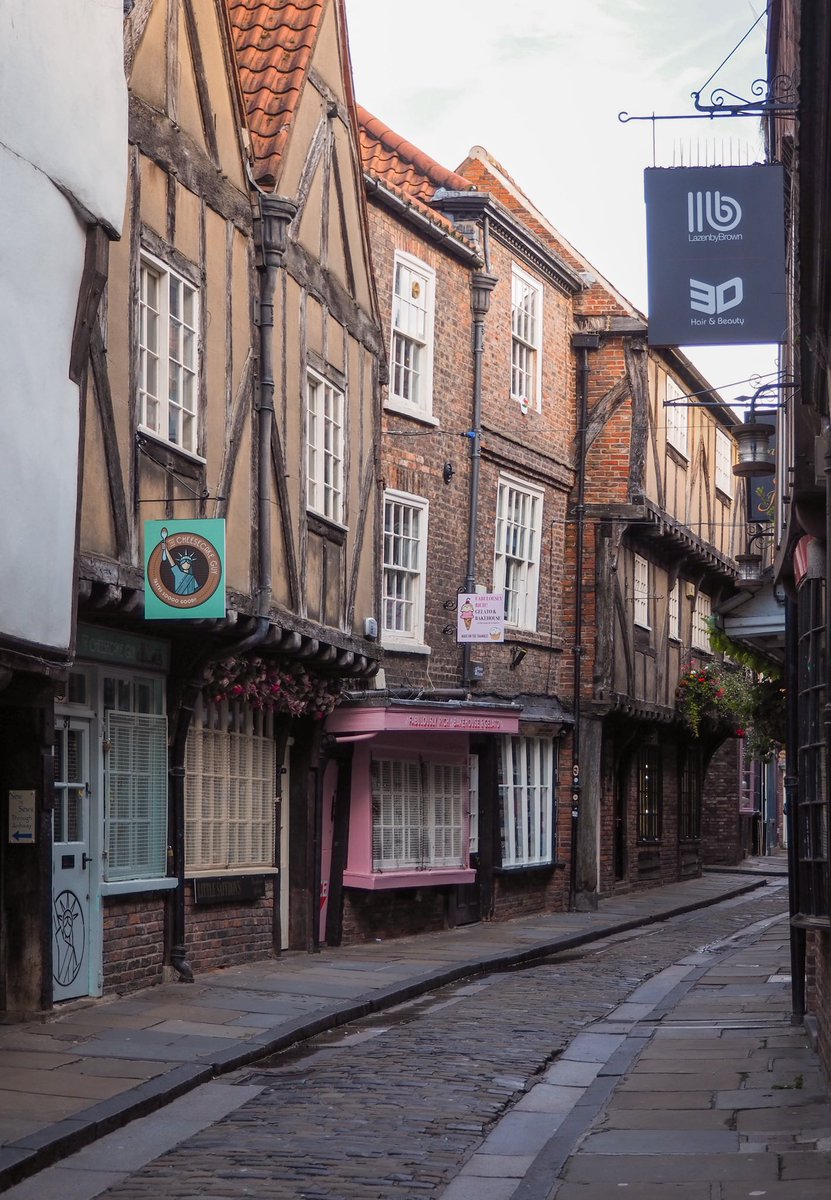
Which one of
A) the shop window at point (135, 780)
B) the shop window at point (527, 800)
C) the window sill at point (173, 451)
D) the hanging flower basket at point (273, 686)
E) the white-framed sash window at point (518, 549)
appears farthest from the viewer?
the shop window at point (527, 800)

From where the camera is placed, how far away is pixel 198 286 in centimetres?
1270

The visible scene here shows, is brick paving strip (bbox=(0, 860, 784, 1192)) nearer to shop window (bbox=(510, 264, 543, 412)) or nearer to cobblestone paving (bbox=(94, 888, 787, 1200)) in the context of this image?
cobblestone paving (bbox=(94, 888, 787, 1200))

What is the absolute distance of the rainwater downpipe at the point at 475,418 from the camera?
19.8m

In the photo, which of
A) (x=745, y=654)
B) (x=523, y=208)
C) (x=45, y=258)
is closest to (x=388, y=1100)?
(x=45, y=258)

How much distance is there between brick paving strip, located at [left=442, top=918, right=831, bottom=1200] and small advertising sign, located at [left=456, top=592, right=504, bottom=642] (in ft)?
23.7

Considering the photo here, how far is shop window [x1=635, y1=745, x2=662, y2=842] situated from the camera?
28.5 meters

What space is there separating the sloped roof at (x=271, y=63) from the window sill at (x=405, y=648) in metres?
5.86

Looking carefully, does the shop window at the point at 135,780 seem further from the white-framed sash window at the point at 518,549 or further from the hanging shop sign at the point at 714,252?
the white-framed sash window at the point at 518,549

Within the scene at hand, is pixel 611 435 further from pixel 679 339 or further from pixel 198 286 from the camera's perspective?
pixel 679 339

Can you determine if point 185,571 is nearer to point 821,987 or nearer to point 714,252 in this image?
point 714,252

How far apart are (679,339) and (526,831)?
1304cm

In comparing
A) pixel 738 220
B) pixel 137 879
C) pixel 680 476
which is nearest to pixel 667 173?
pixel 738 220

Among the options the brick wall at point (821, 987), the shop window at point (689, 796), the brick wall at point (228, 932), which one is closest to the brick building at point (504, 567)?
the brick wall at point (228, 932)

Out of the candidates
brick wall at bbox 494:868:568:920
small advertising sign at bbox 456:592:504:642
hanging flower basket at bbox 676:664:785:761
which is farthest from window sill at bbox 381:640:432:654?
brick wall at bbox 494:868:568:920
